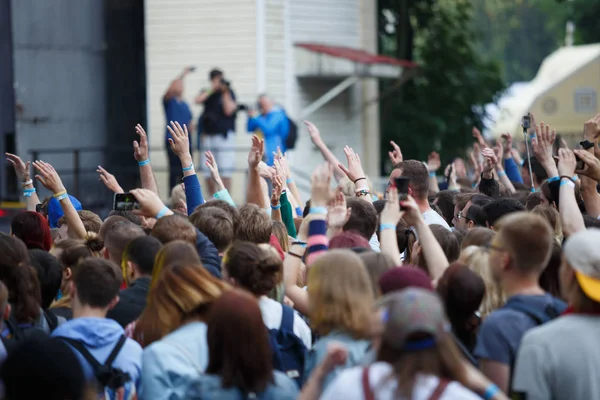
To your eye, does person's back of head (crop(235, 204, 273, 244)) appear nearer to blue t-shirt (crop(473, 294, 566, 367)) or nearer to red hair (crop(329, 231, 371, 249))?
red hair (crop(329, 231, 371, 249))

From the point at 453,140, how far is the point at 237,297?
21952 millimetres

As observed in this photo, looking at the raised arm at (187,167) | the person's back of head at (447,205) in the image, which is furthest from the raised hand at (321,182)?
the person's back of head at (447,205)

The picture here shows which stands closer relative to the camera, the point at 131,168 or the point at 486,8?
the point at 131,168

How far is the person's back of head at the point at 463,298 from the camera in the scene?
488 cm

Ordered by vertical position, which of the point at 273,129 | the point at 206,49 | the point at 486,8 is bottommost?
the point at 273,129

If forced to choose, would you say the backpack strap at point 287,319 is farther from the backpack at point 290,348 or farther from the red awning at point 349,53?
the red awning at point 349,53

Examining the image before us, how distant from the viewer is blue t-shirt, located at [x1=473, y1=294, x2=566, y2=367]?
4461mm

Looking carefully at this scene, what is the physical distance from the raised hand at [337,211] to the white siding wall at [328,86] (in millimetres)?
13765

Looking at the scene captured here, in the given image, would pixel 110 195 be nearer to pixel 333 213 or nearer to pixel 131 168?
pixel 131 168

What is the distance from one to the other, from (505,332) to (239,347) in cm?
118

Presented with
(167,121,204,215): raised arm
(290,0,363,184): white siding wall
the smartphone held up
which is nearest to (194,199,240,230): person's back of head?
(167,121,204,215): raised arm

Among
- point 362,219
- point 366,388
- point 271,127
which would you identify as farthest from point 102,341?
point 271,127

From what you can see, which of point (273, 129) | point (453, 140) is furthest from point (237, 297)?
point (453, 140)

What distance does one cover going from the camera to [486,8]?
73562 millimetres
